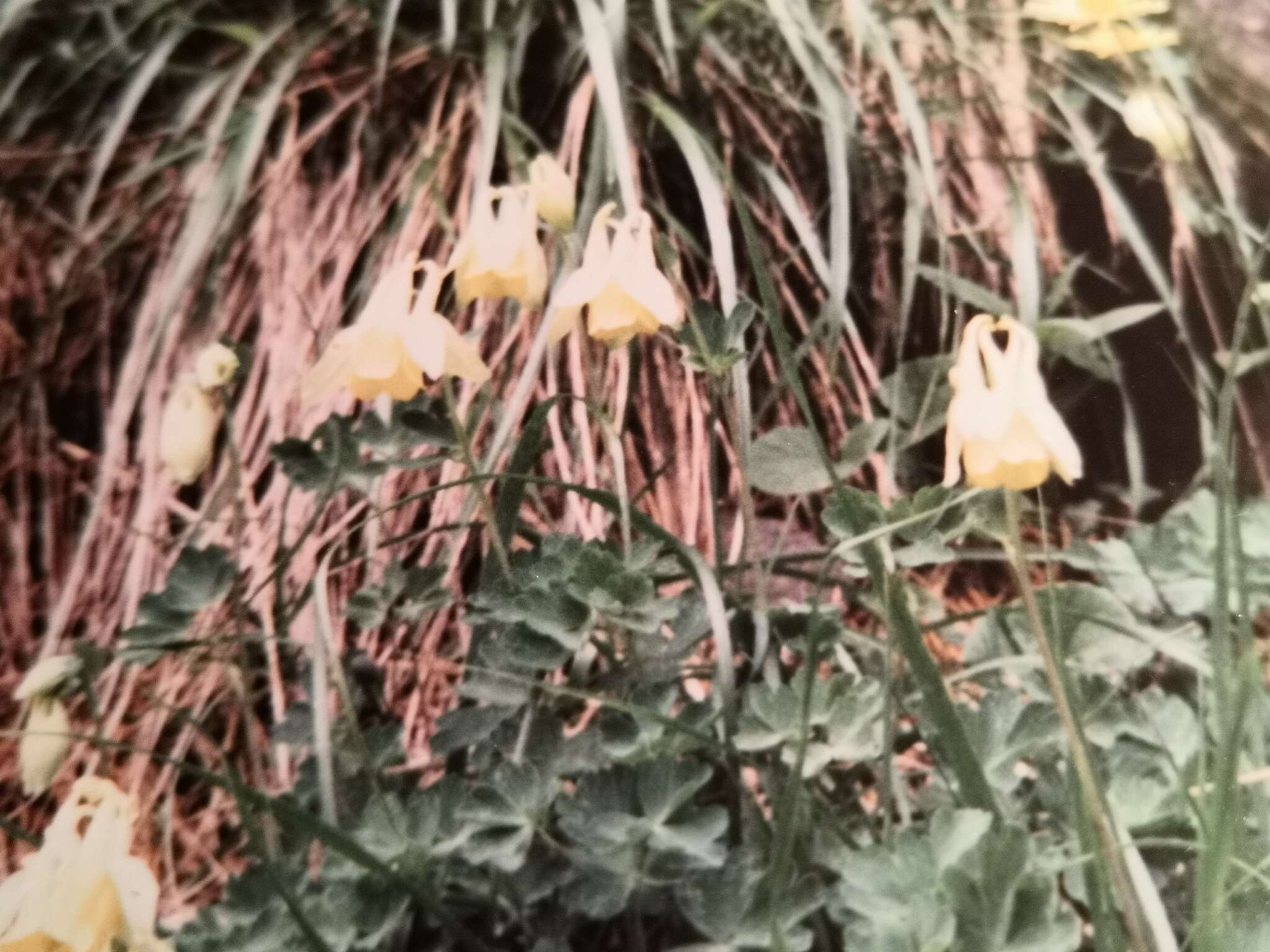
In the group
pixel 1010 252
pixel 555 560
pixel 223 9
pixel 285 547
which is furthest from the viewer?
pixel 223 9

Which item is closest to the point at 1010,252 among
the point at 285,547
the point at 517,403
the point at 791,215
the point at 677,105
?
the point at 791,215

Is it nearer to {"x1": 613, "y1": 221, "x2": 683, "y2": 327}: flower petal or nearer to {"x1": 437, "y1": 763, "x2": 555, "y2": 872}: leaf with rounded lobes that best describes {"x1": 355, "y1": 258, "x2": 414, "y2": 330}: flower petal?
{"x1": 613, "y1": 221, "x2": 683, "y2": 327}: flower petal

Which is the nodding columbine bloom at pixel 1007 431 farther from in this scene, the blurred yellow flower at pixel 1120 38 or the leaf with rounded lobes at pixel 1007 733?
the blurred yellow flower at pixel 1120 38

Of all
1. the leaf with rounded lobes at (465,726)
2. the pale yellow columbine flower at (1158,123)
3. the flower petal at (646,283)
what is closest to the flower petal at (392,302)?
the flower petal at (646,283)

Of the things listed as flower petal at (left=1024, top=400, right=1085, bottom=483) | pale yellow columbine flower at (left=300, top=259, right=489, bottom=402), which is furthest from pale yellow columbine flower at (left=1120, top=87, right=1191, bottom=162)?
pale yellow columbine flower at (left=300, top=259, right=489, bottom=402)

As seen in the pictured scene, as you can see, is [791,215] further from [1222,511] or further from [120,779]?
[120,779]

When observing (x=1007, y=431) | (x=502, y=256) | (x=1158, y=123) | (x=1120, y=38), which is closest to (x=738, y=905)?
(x=1007, y=431)
